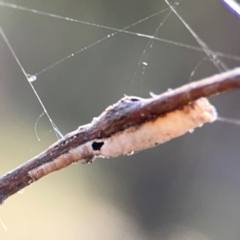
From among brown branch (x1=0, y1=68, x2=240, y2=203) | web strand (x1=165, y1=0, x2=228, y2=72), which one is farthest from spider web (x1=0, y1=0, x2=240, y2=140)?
brown branch (x1=0, y1=68, x2=240, y2=203)

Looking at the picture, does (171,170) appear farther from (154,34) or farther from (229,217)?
(154,34)

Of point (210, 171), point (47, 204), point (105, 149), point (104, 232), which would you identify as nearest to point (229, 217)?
point (210, 171)

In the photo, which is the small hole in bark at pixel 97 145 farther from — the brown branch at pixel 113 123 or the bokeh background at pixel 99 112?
the bokeh background at pixel 99 112

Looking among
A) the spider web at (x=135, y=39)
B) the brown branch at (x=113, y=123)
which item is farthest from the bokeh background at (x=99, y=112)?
the brown branch at (x=113, y=123)

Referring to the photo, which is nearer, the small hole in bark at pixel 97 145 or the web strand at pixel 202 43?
the small hole in bark at pixel 97 145

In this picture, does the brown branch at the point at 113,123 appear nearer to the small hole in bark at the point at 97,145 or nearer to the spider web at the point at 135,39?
the small hole in bark at the point at 97,145

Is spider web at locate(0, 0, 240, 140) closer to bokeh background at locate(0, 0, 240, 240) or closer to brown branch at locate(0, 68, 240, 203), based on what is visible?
bokeh background at locate(0, 0, 240, 240)

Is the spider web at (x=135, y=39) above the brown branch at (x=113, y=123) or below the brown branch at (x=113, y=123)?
above
